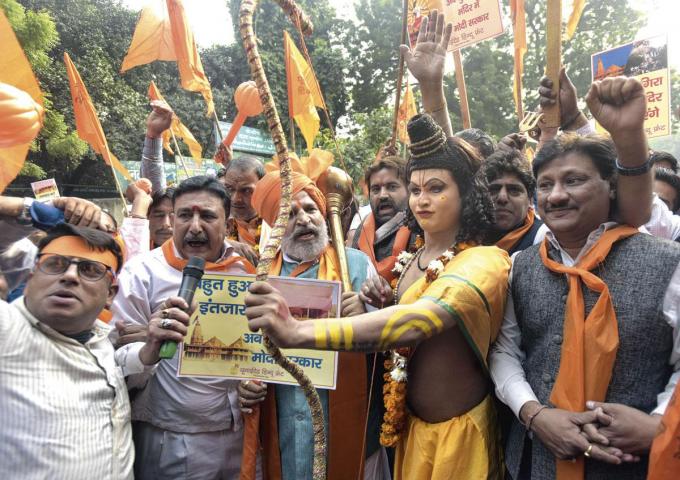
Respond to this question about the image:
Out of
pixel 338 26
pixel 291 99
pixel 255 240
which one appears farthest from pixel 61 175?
pixel 255 240

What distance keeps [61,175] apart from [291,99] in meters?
17.0

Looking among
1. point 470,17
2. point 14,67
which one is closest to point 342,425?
point 14,67

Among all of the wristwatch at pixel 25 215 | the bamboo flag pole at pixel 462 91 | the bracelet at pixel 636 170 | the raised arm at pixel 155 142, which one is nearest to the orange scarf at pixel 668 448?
the bracelet at pixel 636 170

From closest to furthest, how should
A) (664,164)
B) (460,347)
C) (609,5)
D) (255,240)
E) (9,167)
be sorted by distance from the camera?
(460,347) < (9,167) < (255,240) < (664,164) < (609,5)

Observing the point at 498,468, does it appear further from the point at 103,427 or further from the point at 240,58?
the point at 240,58

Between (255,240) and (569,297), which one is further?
(255,240)

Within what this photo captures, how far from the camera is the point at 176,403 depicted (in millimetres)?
2461

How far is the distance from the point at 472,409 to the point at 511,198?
1231 mm

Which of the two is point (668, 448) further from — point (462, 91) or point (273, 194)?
point (462, 91)

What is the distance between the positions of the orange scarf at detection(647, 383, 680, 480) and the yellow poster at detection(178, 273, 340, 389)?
130 cm

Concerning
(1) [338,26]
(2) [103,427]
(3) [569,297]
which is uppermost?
(1) [338,26]

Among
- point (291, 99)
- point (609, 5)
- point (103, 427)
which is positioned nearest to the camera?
point (103, 427)

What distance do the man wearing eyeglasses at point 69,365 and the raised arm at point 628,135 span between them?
1740mm

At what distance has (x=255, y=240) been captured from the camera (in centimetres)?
409
